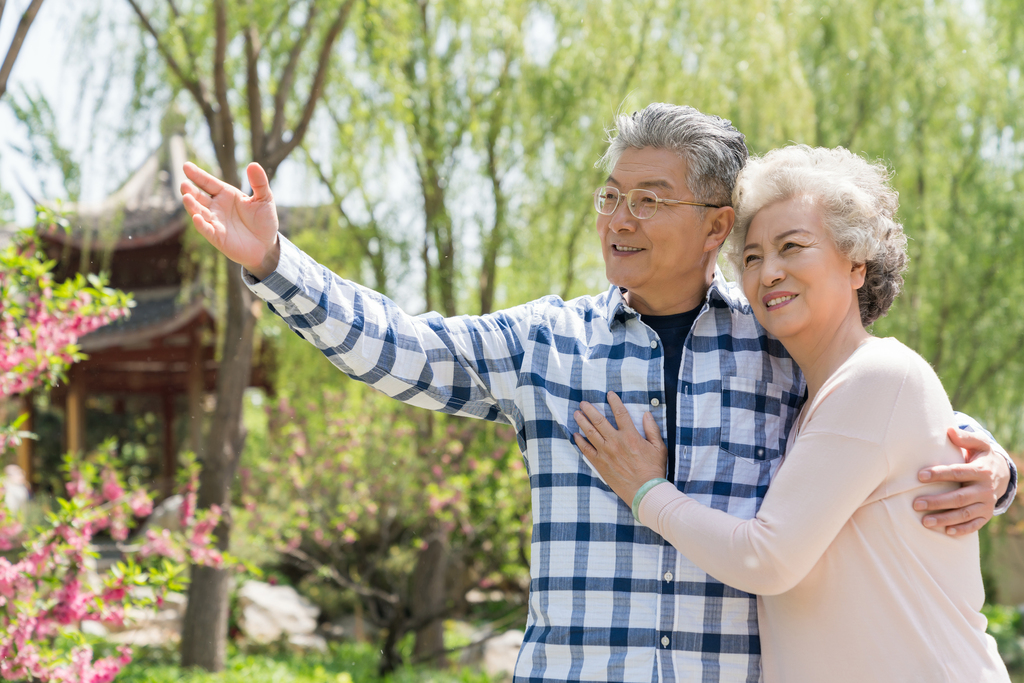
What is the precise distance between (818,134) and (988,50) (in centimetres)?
146

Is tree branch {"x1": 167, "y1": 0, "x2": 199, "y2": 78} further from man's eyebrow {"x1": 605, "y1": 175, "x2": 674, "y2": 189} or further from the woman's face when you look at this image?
the woman's face

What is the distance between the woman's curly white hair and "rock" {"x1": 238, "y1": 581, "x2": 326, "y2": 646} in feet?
20.5

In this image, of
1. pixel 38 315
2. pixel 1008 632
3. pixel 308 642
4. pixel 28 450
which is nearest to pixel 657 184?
pixel 38 315

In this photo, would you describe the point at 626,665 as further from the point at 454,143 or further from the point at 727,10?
the point at 727,10

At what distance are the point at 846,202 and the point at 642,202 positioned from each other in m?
0.36

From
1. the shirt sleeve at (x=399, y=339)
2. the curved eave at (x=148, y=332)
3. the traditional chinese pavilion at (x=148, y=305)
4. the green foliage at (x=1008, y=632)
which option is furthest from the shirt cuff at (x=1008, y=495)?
the curved eave at (x=148, y=332)

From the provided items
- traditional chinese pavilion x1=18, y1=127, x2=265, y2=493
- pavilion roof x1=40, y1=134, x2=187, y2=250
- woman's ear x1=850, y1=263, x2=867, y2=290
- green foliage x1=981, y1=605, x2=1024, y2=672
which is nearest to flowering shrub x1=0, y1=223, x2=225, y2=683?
woman's ear x1=850, y1=263, x2=867, y2=290

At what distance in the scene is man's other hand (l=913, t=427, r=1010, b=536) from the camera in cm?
132

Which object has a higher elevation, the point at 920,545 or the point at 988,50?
the point at 988,50

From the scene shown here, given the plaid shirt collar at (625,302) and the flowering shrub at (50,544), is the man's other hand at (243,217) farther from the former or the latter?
the flowering shrub at (50,544)

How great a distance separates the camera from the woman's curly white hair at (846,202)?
146cm

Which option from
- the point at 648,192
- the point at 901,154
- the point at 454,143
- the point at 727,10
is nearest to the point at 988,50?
A: the point at 901,154

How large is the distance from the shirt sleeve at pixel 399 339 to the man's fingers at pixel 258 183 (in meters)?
0.08

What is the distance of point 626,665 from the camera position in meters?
1.41
